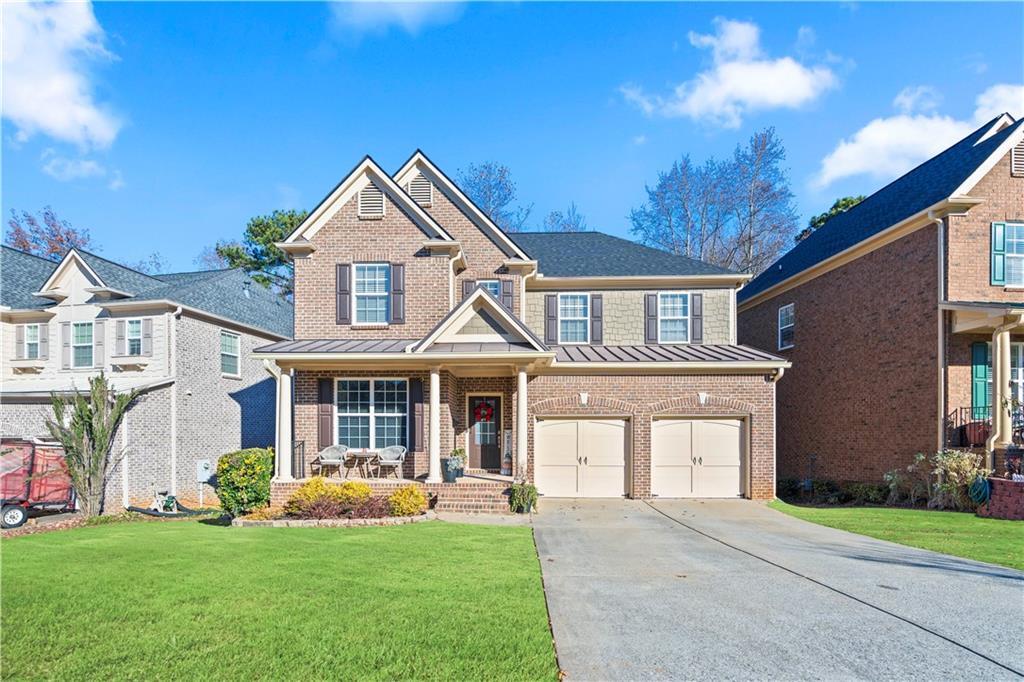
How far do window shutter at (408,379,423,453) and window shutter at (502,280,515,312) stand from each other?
12.6 ft

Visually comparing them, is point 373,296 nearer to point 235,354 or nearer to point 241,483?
point 241,483

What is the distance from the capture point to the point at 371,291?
50.9ft

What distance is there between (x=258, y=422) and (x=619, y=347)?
1400cm

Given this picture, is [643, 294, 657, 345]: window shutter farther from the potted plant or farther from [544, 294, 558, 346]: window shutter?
the potted plant

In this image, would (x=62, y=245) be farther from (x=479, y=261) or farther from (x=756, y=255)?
(x=756, y=255)

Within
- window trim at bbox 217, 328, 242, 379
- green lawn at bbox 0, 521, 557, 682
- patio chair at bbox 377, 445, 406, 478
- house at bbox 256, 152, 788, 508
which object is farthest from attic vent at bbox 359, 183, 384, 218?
green lawn at bbox 0, 521, 557, 682

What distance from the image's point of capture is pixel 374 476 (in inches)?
569

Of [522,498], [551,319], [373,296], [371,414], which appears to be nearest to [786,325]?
[551,319]

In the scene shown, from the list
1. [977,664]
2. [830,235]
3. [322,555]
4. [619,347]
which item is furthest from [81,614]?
[830,235]

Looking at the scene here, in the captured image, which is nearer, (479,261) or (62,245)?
(479,261)

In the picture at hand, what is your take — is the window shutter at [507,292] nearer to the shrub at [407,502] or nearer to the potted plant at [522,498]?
the potted plant at [522,498]

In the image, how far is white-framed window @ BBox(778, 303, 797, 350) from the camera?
68.0ft

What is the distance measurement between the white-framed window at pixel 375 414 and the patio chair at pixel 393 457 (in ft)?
1.33

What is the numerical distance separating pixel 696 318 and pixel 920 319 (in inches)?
226
